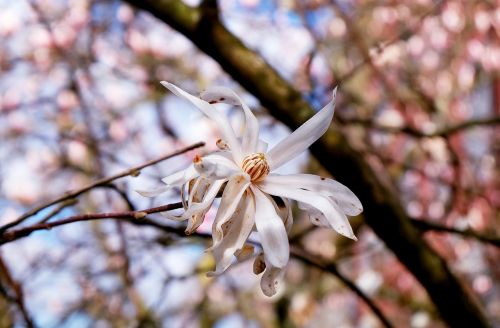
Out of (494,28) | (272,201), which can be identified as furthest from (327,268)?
(494,28)

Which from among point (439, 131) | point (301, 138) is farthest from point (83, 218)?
point (439, 131)

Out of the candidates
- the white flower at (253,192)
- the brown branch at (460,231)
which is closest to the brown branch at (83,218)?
the white flower at (253,192)

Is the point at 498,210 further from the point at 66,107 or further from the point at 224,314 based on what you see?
the point at 66,107

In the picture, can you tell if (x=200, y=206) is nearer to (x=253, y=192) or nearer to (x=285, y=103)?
(x=253, y=192)

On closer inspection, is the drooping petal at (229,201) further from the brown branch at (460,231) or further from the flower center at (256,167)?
the brown branch at (460,231)

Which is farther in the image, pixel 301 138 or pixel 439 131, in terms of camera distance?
pixel 439 131

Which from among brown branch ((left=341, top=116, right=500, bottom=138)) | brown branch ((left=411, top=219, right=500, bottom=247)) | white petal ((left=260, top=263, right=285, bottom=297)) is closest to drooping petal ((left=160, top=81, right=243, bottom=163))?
white petal ((left=260, top=263, right=285, bottom=297))
